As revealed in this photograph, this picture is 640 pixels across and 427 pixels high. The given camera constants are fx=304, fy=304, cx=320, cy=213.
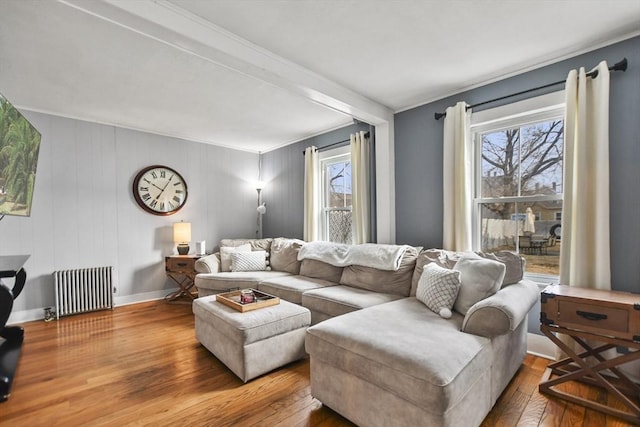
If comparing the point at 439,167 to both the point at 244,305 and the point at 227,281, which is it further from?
the point at 227,281

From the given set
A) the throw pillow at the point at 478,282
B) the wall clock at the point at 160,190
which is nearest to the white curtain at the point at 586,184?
the throw pillow at the point at 478,282

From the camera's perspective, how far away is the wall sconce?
4.40m

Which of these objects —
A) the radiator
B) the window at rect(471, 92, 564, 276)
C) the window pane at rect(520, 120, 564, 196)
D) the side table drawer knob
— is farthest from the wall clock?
the side table drawer knob

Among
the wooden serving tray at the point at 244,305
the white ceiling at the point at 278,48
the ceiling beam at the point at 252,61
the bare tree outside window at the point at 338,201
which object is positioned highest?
the white ceiling at the point at 278,48

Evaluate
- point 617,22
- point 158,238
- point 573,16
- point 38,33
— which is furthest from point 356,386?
point 158,238

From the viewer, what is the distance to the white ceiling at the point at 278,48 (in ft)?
6.09

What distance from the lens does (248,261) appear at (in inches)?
161

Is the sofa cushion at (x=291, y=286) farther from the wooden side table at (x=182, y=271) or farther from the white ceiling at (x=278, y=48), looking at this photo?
the white ceiling at (x=278, y=48)

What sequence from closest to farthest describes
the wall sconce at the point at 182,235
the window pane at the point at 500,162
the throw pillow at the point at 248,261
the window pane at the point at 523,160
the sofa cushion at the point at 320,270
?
the window pane at the point at 523,160, the window pane at the point at 500,162, the sofa cushion at the point at 320,270, the throw pillow at the point at 248,261, the wall sconce at the point at 182,235

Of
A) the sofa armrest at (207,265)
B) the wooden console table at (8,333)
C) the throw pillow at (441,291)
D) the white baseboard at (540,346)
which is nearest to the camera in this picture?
the wooden console table at (8,333)

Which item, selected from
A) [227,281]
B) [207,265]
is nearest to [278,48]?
[227,281]

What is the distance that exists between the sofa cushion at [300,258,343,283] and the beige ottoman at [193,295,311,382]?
0.95 m

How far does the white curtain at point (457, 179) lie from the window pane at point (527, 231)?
222mm

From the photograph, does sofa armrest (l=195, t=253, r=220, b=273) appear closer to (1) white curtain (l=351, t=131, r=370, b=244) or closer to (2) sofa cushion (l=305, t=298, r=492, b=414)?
(1) white curtain (l=351, t=131, r=370, b=244)
